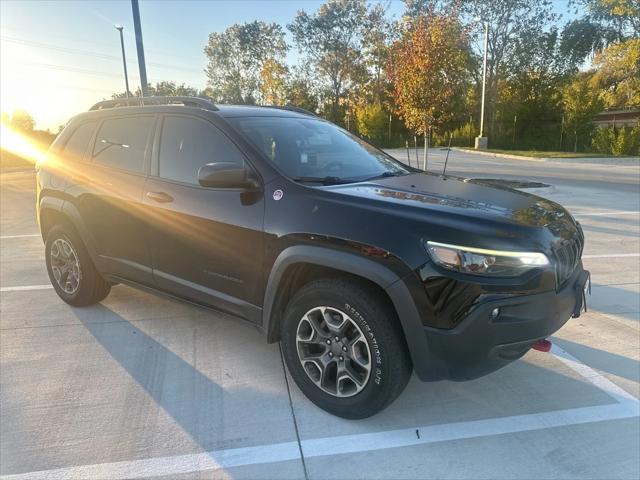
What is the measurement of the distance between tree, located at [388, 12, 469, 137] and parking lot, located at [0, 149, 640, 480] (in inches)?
319

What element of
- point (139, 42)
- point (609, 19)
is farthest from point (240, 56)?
point (139, 42)

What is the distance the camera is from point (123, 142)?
12.7ft

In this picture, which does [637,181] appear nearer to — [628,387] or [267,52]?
Answer: [628,387]

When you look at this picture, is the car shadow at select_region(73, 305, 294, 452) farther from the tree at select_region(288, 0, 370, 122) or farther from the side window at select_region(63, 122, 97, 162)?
the tree at select_region(288, 0, 370, 122)

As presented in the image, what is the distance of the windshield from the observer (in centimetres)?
316

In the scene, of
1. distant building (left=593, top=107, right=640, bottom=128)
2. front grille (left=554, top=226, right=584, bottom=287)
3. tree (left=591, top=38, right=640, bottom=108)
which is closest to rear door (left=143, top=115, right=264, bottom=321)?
front grille (left=554, top=226, right=584, bottom=287)

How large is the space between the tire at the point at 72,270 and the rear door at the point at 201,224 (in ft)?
3.42

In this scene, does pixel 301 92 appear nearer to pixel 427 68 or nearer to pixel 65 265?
pixel 427 68

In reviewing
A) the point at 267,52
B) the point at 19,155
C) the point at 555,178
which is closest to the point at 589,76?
the point at 555,178

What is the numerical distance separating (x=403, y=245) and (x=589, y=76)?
44.7m

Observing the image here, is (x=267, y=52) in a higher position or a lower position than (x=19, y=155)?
higher

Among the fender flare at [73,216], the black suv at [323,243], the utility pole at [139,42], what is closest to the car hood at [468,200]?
the black suv at [323,243]

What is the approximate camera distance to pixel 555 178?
49.5 feet

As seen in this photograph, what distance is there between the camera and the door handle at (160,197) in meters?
3.38
